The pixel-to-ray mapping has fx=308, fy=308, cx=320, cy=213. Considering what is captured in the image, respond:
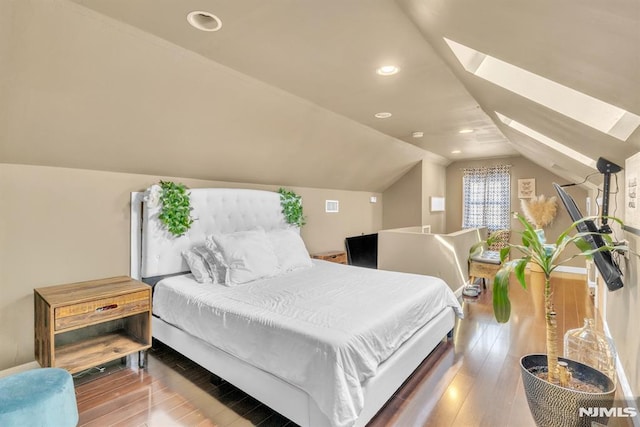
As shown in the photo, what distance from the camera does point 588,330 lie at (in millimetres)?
2100

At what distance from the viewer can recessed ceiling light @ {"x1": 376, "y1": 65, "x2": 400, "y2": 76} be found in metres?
2.41

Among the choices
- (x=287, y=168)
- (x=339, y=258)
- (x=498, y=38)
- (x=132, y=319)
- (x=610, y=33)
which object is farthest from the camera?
(x=339, y=258)

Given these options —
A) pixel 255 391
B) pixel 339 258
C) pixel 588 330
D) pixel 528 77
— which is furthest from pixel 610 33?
pixel 339 258

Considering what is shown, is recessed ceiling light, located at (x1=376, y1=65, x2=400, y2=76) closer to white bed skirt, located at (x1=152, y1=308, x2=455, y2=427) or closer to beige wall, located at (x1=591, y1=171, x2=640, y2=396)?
beige wall, located at (x1=591, y1=171, x2=640, y2=396)

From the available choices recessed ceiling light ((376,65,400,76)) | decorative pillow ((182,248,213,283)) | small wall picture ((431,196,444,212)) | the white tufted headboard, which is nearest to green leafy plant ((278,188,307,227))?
the white tufted headboard

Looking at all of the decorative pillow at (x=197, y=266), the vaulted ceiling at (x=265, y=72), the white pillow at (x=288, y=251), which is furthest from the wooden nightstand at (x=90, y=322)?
the white pillow at (x=288, y=251)

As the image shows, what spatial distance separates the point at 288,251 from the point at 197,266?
3.23 ft

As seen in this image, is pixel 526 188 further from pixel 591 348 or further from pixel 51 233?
pixel 51 233

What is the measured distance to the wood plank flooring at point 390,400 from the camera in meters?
2.00

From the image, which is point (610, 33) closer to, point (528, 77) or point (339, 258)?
point (528, 77)

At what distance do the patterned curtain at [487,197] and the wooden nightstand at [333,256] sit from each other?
3.69m

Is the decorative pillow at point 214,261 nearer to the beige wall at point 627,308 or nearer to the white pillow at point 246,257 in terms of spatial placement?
the white pillow at point 246,257

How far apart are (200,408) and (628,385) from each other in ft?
9.67

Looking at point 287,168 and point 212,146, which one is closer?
point 212,146
